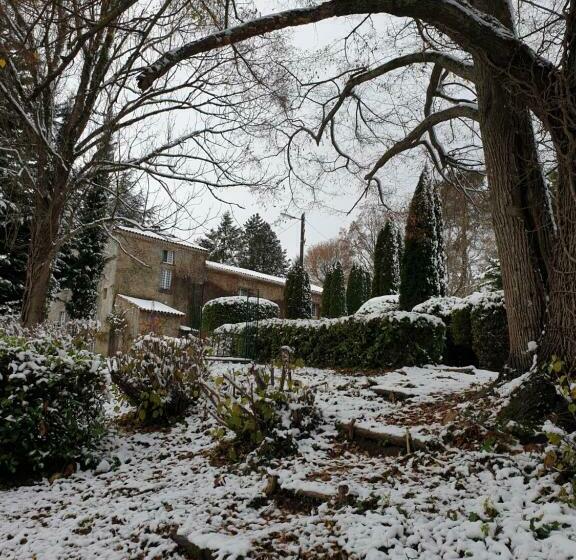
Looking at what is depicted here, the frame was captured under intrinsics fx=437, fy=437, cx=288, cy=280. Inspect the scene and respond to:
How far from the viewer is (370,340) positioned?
7.64 metres

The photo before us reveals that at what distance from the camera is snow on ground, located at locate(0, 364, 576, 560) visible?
2164 millimetres

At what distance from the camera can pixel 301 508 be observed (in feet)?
9.25

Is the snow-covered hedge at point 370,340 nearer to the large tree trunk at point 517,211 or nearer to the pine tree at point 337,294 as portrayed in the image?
the large tree trunk at point 517,211

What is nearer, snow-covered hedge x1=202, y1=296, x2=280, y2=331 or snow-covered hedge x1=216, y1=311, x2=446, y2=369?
snow-covered hedge x1=216, y1=311, x2=446, y2=369

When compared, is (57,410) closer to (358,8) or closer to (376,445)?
(376,445)

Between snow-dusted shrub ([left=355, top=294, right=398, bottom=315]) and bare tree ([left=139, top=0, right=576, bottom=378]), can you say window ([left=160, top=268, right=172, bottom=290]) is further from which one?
bare tree ([left=139, top=0, right=576, bottom=378])

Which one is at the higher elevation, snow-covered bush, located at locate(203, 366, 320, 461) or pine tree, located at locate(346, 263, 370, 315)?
pine tree, located at locate(346, 263, 370, 315)

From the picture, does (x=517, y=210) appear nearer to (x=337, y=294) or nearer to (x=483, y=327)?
(x=483, y=327)

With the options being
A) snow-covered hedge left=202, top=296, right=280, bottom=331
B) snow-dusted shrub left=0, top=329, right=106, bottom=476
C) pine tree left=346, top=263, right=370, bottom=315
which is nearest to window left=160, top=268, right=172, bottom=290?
pine tree left=346, top=263, right=370, bottom=315

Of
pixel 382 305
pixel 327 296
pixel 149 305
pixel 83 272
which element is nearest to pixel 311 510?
pixel 382 305

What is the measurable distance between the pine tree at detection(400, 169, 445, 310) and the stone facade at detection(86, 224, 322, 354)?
30.2ft

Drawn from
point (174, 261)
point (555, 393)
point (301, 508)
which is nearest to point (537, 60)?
point (555, 393)

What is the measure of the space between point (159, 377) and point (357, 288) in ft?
65.1

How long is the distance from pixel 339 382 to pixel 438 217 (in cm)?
891
